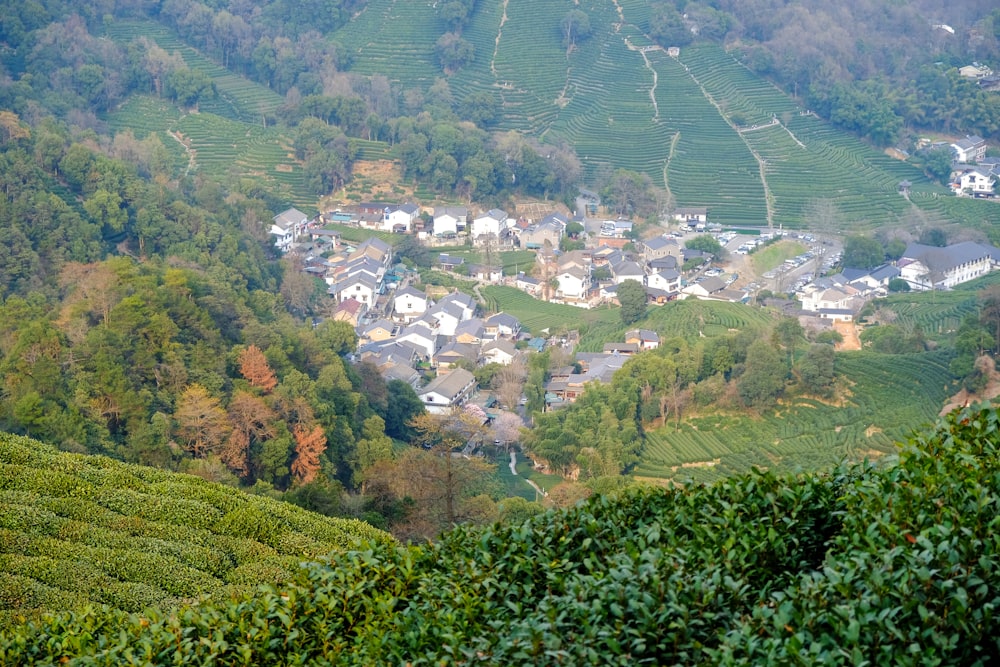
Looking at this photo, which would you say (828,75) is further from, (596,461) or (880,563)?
(880,563)

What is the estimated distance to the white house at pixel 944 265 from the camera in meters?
27.2

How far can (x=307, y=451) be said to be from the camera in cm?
1462

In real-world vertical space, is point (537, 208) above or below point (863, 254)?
below

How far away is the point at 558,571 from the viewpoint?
4.72m

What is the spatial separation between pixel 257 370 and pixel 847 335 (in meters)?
13.7

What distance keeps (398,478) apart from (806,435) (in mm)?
8019

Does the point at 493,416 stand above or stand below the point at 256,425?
below

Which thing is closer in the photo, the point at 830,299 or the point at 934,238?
the point at 830,299

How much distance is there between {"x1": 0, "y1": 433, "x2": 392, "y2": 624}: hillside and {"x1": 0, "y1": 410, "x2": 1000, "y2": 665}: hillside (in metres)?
1.61

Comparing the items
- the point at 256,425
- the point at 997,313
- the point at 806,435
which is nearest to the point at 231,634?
the point at 256,425

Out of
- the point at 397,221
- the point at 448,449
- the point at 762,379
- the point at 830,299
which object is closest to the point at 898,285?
the point at 830,299

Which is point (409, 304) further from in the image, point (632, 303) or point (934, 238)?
point (934, 238)

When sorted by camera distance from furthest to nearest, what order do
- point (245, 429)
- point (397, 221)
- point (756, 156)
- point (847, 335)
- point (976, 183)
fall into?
1. point (756, 156)
2. point (976, 183)
3. point (397, 221)
4. point (847, 335)
5. point (245, 429)

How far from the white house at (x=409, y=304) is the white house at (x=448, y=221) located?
5078 mm
